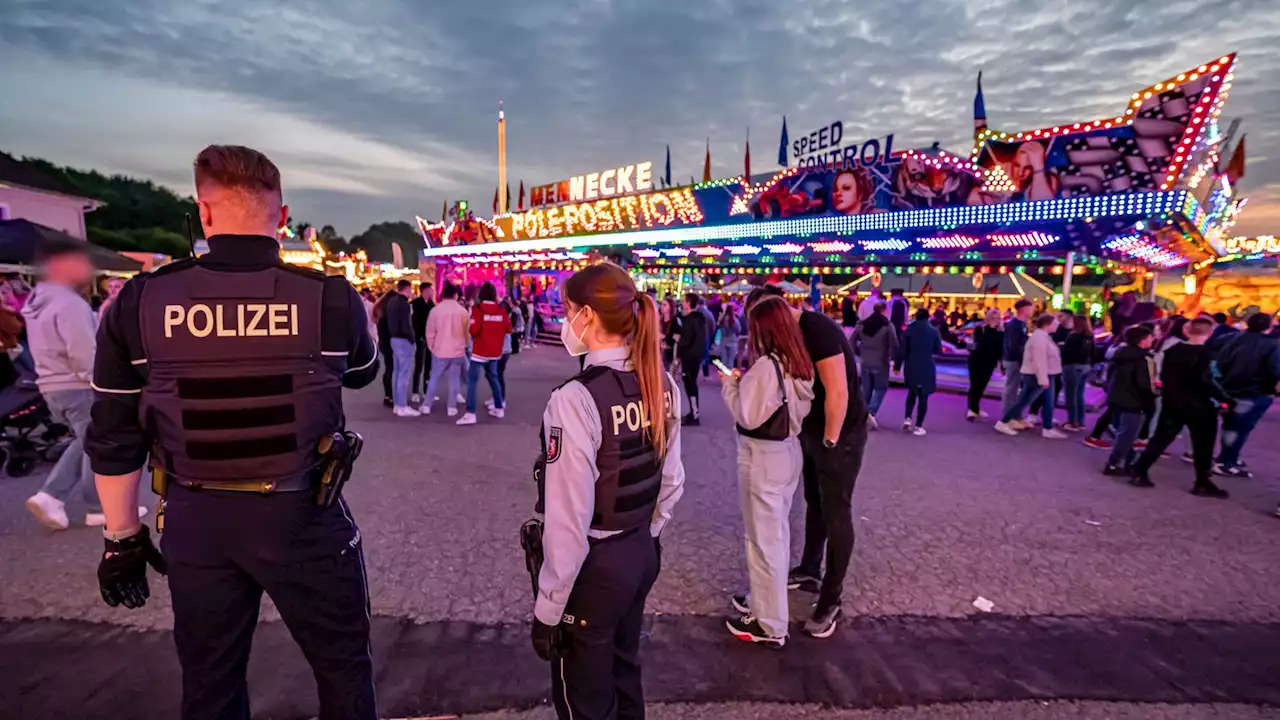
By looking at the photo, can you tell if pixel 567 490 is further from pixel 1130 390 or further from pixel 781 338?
pixel 1130 390

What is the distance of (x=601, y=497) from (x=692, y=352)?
728 cm

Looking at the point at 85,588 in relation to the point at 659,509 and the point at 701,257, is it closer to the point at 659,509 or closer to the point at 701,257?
the point at 659,509

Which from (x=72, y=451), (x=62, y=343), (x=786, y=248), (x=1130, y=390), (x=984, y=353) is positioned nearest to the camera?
(x=62, y=343)

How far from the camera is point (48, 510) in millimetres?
4457

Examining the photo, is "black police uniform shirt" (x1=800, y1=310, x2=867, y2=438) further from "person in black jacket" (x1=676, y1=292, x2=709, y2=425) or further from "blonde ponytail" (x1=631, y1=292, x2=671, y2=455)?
"person in black jacket" (x1=676, y1=292, x2=709, y2=425)

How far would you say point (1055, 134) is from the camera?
13188mm

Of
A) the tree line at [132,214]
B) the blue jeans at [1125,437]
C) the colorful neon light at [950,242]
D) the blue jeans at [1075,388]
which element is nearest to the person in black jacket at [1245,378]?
the blue jeans at [1125,437]

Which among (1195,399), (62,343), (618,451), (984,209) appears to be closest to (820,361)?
(618,451)

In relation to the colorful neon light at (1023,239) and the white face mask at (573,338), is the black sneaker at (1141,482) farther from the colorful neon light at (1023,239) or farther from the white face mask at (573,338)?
the colorful neon light at (1023,239)

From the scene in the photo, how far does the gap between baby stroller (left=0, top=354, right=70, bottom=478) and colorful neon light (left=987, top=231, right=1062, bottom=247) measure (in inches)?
742

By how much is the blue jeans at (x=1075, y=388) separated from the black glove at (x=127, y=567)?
10.5 meters

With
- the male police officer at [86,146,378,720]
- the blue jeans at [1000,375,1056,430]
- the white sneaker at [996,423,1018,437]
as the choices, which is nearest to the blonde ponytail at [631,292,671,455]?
the male police officer at [86,146,378,720]

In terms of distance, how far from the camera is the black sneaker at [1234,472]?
22.6 ft

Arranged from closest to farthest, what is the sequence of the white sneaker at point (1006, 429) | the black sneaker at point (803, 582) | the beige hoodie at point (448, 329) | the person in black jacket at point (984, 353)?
the black sneaker at point (803, 582)
the beige hoodie at point (448, 329)
the white sneaker at point (1006, 429)
the person in black jacket at point (984, 353)
